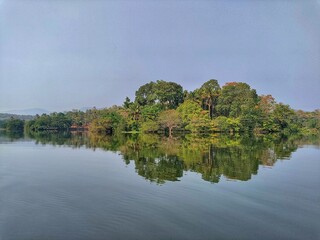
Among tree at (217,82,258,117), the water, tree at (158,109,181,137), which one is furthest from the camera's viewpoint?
tree at (217,82,258,117)

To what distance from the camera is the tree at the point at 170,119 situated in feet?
151

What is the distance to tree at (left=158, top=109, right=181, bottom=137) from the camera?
151 feet

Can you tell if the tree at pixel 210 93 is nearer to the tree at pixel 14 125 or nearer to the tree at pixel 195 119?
the tree at pixel 195 119

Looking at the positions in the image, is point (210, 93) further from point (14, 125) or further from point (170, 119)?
point (14, 125)

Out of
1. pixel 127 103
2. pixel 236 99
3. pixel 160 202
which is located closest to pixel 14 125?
pixel 127 103

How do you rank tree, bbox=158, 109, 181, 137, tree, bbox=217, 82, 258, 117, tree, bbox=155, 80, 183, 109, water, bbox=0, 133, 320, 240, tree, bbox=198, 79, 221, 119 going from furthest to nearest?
tree, bbox=155, 80, 183, 109
tree, bbox=198, 79, 221, 119
tree, bbox=217, 82, 258, 117
tree, bbox=158, 109, 181, 137
water, bbox=0, 133, 320, 240

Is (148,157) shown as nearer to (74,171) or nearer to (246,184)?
(74,171)

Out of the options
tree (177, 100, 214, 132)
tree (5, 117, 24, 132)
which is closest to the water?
tree (177, 100, 214, 132)

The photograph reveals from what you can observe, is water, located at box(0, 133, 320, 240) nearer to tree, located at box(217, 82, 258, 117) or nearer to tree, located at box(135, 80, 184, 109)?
tree, located at box(217, 82, 258, 117)

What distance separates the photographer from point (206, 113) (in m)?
46.9

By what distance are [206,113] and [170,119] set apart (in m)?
5.54

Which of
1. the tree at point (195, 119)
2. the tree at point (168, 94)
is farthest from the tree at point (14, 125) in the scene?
the tree at point (195, 119)

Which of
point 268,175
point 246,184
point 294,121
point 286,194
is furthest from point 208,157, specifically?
point 294,121

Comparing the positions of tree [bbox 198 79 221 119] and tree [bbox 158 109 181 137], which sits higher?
tree [bbox 198 79 221 119]
